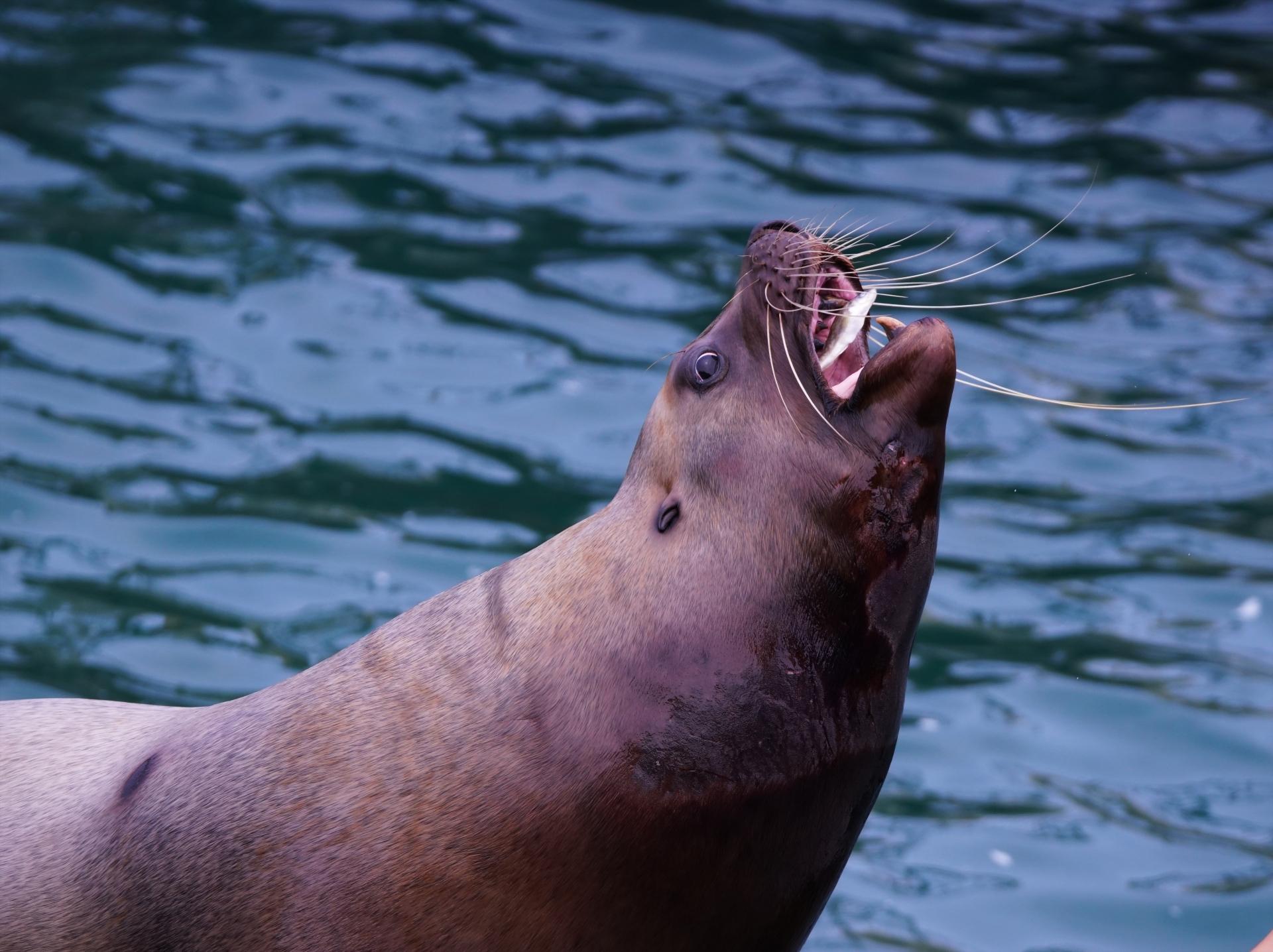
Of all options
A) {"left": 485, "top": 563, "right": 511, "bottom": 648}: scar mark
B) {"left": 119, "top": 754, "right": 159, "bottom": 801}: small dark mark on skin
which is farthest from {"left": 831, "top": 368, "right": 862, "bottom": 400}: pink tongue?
{"left": 119, "top": 754, "right": 159, "bottom": 801}: small dark mark on skin

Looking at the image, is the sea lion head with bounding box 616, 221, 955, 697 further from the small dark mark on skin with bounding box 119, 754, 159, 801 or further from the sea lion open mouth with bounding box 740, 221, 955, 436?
the small dark mark on skin with bounding box 119, 754, 159, 801

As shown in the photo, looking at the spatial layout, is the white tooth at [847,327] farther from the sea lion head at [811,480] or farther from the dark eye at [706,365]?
the dark eye at [706,365]

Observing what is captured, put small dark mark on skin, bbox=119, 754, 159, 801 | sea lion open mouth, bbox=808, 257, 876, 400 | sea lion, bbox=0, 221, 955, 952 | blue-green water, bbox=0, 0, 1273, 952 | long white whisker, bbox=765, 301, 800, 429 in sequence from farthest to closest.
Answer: blue-green water, bbox=0, 0, 1273, 952
small dark mark on skin, bbox=119, 754, 159, 801
sea lion open mouth, bbox=808, 257, 876, 400
long white whisker, bbox=765, 301, 800, 429
sea lion, bbox=0, 221, 955, 952

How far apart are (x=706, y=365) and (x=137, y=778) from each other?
1465 millimetres

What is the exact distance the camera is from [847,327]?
3.00 metres

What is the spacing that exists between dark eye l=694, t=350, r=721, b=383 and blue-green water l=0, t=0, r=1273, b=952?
2.10 m

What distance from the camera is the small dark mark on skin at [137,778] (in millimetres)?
3230

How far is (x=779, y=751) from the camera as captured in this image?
8.80 feet

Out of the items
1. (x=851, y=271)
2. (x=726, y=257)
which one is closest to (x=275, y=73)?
(x=726, y=257)

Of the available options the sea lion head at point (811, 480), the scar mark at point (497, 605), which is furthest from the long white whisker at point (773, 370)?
the scar mark at point (497, 605)

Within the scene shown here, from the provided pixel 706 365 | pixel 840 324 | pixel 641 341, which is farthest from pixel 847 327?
pixel 641 341

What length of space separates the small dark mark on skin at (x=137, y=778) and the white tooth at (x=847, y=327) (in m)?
1.62

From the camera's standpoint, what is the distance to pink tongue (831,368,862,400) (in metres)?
2.87

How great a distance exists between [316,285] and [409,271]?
519mm
